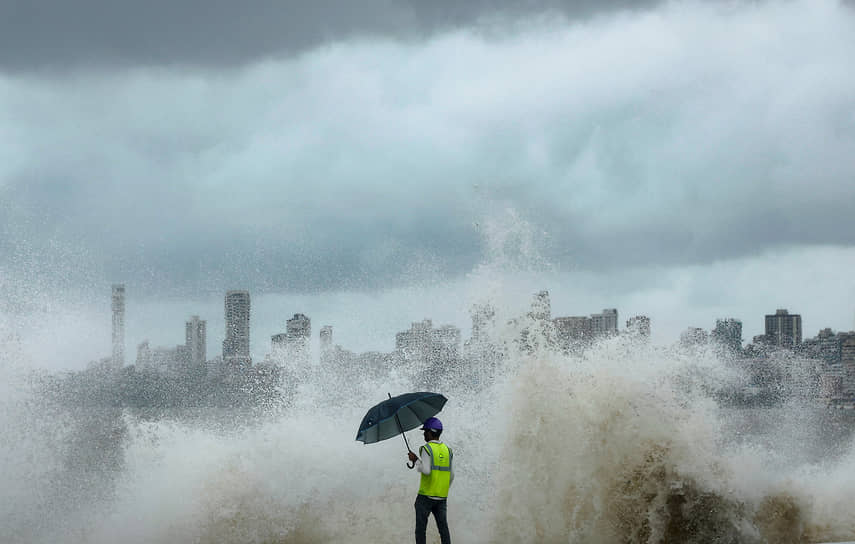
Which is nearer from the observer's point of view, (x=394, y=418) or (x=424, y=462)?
(x=424, y=462)

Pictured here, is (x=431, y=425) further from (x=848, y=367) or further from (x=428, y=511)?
(x=848, y=367)

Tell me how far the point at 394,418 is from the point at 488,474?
4.78 meters

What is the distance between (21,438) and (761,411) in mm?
23201

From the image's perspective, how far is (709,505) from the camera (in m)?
12.1

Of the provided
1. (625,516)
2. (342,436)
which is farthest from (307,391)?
(625,516)

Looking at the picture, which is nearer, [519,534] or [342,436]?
[519,534]

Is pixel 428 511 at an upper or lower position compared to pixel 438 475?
lower

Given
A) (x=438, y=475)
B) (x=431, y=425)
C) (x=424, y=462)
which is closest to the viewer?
(x=424, y=462)

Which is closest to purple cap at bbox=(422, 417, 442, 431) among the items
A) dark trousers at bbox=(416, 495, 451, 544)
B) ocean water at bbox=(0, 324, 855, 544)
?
dark trousers at bbox=(416, 495, 451, 544)

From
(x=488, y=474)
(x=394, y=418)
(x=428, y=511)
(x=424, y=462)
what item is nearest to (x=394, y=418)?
(x=394, y=418)

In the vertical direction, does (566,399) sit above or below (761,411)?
above

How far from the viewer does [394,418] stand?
9586 millimetres

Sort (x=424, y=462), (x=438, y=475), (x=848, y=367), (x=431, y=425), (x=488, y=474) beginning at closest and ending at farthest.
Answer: (x=424, y=462), (x=438, y=475), (x=431, y=425), (x=488, y=474), (x=848, y=367)

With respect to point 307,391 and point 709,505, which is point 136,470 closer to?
point 307,391
